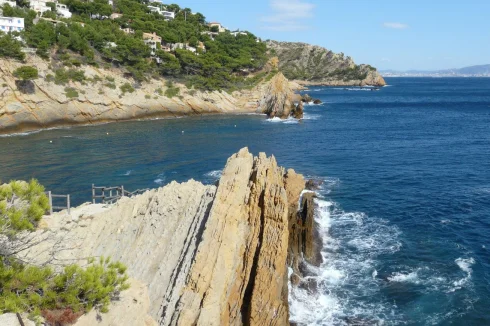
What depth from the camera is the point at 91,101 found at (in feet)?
263

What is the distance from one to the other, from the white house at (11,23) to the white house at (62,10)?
2580 cm

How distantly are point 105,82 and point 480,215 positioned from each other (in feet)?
234

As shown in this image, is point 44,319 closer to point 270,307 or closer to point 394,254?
point 270,307

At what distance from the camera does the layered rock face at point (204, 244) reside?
56.6 ft

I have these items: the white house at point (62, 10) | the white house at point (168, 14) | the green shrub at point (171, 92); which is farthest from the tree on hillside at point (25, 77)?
the white house at point (168, 14)

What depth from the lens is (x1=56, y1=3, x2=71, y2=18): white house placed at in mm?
112656

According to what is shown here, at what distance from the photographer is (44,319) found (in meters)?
10.9

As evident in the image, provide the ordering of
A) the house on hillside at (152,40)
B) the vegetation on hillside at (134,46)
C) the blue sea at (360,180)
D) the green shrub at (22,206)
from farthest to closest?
the house on hillside at (152,40), the vegetation on hillside at (134,46), the blue sea at (360,180), the green shrub at (22,206)

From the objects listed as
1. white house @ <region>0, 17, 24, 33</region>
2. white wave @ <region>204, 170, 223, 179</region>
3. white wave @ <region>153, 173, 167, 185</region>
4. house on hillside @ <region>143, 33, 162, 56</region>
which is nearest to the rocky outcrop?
house on hillside @ <region>143, 33, 162, 56</region>

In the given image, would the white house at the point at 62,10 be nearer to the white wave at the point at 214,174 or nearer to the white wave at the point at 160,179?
the white wave at the point at 160,179

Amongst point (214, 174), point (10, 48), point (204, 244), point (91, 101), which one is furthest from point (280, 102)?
point (204, 244)

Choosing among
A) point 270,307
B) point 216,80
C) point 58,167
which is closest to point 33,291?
point 270,307

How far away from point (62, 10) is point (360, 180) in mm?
100615

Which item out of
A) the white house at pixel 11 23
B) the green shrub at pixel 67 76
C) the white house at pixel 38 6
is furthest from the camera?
the white house at pixel 38 6
